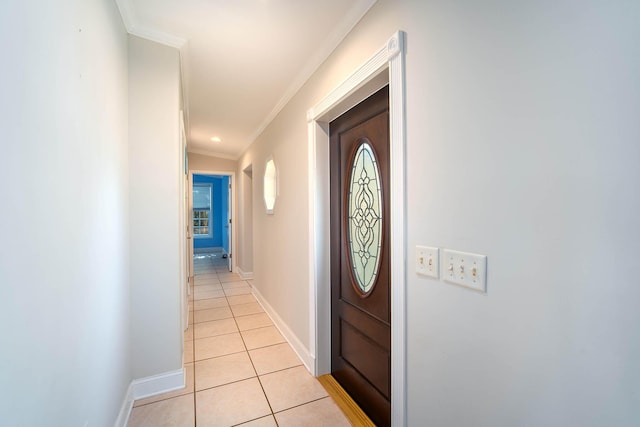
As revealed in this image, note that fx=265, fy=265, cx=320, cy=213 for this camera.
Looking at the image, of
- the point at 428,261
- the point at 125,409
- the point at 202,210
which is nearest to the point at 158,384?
the point at 125,409

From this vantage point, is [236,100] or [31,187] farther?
[236,100]

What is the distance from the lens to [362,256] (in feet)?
5.81

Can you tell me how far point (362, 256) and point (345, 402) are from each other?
1.04m

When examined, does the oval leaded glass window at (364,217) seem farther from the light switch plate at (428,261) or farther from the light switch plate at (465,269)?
the light switch plate at (465,269)

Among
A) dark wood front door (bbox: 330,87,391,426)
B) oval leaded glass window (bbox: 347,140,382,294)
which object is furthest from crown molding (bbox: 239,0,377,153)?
oval leaded glass window (bbox: 347,140,382,294)

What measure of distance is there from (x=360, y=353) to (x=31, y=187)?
1826 millimetres

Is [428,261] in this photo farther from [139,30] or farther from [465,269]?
[139,30]

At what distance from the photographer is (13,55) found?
65 cm

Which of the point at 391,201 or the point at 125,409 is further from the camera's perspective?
the point at 125,409

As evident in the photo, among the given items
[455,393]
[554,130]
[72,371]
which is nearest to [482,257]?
[554,130]

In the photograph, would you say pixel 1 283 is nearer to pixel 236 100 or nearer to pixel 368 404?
pixel 368 404

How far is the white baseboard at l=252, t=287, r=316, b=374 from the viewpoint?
2.23 meters

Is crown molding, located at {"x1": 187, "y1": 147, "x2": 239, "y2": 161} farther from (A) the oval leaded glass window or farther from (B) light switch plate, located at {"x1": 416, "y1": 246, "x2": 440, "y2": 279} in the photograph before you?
(B) light switch plate, located at {"x1": 416, "y1": 246, "x2": 440, "y2": 279}

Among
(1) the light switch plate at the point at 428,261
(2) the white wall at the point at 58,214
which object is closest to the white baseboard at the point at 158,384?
(2) the white wall at the point at 58,214
